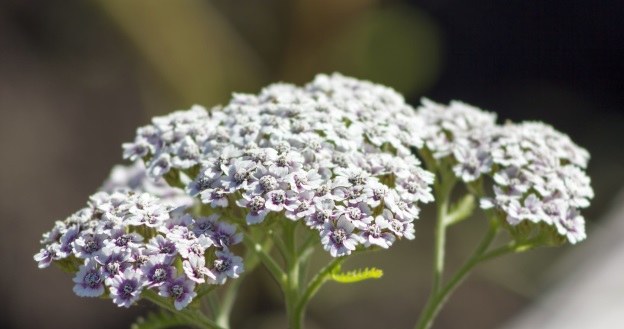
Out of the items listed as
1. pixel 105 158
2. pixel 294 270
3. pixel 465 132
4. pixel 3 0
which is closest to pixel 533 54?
pixel 105 158

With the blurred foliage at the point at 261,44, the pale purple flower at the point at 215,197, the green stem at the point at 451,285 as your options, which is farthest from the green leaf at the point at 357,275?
the blurred foliage at the point at 261,44

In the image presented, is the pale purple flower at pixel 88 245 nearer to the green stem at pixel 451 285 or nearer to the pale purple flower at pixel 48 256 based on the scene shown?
the pale purple flower at pixel 48 256

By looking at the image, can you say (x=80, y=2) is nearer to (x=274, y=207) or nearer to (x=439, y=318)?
(x=439, y=318)

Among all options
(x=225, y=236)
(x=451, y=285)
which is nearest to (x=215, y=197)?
(x=225, y=236)

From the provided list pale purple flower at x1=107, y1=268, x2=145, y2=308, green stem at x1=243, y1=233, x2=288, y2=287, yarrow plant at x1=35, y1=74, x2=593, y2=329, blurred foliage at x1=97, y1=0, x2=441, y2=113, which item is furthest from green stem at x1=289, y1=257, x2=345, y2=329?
blurred foliage at x1=97, y1=0, x2=441, y2=113

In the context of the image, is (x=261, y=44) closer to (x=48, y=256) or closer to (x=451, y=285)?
(x=451, y=285)

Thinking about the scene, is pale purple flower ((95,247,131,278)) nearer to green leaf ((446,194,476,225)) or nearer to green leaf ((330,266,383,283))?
green leaf ((330,266,383,283))
